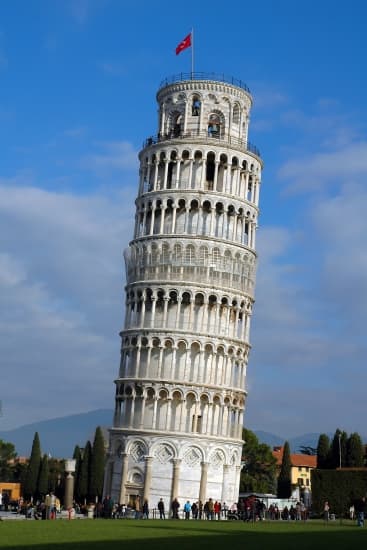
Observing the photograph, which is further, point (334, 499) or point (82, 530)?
point (334, 499)

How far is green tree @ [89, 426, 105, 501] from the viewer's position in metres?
102

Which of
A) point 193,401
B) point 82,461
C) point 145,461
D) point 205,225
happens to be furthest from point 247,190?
point 82,461

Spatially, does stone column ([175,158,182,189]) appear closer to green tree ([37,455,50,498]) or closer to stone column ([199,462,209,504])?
stone column ([199,462,209,504])

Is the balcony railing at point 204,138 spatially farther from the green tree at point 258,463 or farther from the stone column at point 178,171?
the green tree at point 258,463

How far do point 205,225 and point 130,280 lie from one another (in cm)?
820

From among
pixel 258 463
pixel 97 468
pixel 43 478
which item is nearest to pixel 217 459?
pixel 97 468

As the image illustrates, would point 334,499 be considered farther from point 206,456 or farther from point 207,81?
point 207,81

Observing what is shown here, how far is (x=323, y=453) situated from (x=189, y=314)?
38.5 meters

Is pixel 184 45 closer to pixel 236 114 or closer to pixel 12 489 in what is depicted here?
pixel 236 114

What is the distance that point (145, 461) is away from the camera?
244 ft

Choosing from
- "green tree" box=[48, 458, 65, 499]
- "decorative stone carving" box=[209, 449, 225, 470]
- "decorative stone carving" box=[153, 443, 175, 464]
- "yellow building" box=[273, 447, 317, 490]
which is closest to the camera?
"decorative stone carving" box=[153, 443, 175, 464]

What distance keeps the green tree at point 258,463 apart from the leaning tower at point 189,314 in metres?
42.3

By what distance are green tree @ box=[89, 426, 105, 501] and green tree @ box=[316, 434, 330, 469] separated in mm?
24926

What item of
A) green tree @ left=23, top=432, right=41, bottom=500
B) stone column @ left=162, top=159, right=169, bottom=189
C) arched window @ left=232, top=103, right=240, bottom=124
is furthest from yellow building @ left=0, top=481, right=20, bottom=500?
arched window @ left=232, top=103, right=240, bottom=124
